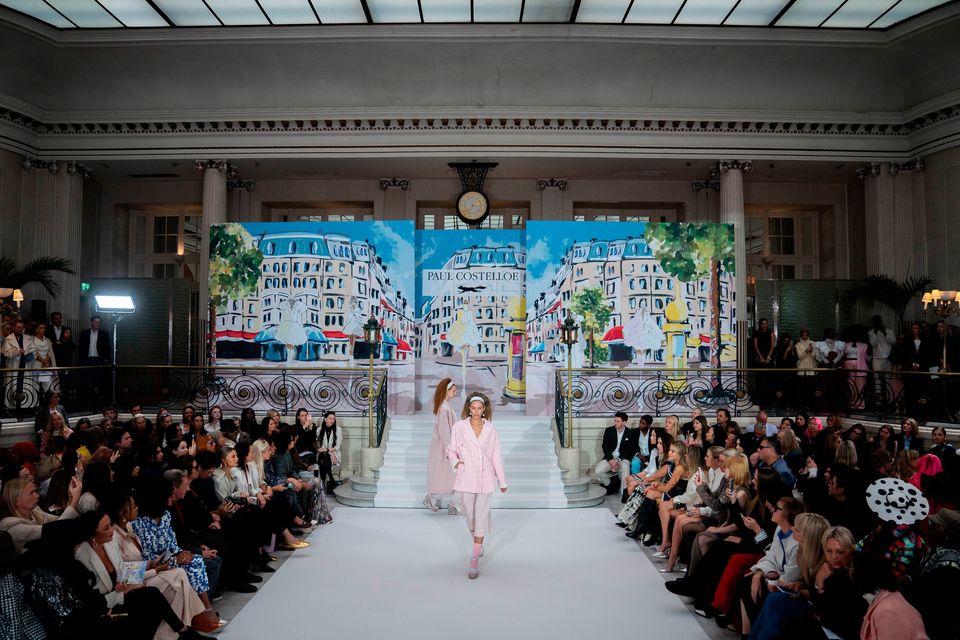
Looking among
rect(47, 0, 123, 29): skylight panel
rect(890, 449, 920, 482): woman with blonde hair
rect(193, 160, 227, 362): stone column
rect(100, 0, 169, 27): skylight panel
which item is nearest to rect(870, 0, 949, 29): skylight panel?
rect(890, 449, 920, 482): woman with blonde hair

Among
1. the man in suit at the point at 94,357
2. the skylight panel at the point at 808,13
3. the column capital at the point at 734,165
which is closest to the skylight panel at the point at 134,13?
the man in suit at the point at 94,357

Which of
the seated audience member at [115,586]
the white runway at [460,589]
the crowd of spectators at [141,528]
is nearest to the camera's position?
the crowd of spectators at [141,528]

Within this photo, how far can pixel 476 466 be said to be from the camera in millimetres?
7891

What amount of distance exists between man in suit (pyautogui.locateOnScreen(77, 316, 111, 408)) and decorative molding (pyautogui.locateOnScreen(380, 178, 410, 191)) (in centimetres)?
714

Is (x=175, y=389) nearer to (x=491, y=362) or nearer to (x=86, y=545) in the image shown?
(x=491, y=362)

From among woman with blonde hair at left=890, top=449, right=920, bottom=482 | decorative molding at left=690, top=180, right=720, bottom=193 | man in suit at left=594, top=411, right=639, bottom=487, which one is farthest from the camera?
decorative molding at left=690, top=180, right=720, bottom=193

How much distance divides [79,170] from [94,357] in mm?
4838

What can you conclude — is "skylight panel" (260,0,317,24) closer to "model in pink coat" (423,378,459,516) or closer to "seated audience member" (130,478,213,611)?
"model in pink coat" (423,378,459,516)

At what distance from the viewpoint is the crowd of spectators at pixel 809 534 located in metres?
4.23

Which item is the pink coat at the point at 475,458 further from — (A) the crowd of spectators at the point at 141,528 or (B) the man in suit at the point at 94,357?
(B) the man in suit at the point at 94,357

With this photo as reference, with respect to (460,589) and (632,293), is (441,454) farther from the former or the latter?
(632,293)

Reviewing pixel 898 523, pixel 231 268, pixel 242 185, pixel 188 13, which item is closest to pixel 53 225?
pixel 242 185

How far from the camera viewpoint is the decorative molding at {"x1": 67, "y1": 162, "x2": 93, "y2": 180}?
54.9 ft

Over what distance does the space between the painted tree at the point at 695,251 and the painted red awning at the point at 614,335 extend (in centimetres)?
156
